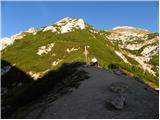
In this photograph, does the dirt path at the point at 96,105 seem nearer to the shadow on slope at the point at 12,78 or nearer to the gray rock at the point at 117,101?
the gray rock at the point at 117,101

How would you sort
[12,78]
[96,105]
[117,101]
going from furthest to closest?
[12,78] → [96,105] → [117,101]

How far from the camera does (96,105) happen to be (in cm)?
4678

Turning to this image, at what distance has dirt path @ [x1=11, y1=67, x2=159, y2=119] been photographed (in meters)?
42.5

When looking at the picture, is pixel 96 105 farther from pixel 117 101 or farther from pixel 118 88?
pixel 118 88

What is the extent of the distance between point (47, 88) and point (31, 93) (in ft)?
11.4

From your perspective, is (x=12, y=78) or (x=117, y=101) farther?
(x=12, y=78)

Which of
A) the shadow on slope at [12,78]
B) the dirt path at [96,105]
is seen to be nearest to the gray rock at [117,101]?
the dirt path at [96,105]

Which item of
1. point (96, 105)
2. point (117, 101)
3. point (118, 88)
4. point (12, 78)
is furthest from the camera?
point (12, 78)

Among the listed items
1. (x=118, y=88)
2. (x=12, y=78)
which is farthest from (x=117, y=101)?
(x=12, y=78)

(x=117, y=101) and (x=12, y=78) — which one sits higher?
(x=12, y=78)

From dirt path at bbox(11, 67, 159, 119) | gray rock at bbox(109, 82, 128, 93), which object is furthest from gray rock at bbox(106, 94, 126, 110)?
gray rock at bbox(109, 82, 128, 93)

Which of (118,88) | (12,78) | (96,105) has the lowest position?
(96,105)

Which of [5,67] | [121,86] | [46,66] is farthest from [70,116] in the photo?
[5,67]

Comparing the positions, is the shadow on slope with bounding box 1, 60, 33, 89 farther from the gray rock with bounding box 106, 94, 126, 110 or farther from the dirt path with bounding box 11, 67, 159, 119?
the gray rock with bounding box 106, 94, 126, 110
